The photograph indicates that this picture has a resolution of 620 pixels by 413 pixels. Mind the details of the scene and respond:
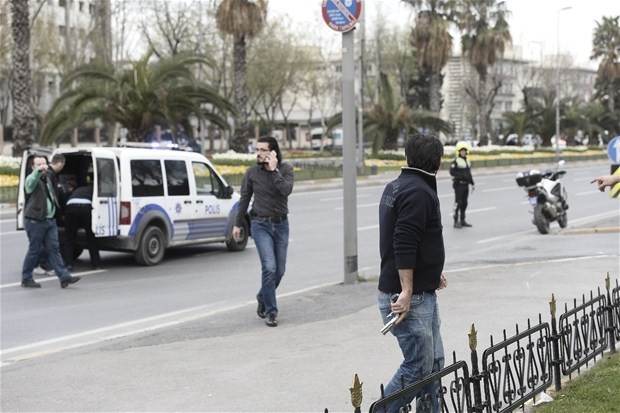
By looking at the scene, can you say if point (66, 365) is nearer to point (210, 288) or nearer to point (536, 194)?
point (210, 288)

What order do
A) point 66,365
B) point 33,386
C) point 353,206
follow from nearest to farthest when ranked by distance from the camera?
1. point 33,386
2. point 66,365
3. point 353,206

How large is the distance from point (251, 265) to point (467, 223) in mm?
7496

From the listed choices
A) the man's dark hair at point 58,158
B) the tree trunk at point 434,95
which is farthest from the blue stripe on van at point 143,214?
A: the tree trunk at point 434,95

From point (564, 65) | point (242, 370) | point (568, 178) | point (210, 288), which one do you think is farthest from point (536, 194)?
point (564, 65)

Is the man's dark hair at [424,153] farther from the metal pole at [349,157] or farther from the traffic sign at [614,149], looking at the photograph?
the traffic sign at [614,149]

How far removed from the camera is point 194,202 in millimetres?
15844

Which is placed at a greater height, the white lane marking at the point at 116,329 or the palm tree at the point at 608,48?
the palm tree at the point at 608,48

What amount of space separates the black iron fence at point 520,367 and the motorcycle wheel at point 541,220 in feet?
35.6

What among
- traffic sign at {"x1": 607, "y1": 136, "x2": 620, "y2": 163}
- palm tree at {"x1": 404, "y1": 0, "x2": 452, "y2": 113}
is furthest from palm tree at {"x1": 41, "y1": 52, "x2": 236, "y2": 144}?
palm tree at {"x1": 404, "y1": 0, "x2": 452, "y2": 113}

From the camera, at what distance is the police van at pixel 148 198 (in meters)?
14.2

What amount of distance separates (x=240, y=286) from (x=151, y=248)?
2507mm

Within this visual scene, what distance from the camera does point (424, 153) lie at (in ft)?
16.9

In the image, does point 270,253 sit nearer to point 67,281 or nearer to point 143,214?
point 67,281

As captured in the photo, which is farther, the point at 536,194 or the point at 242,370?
the point at 536,194
